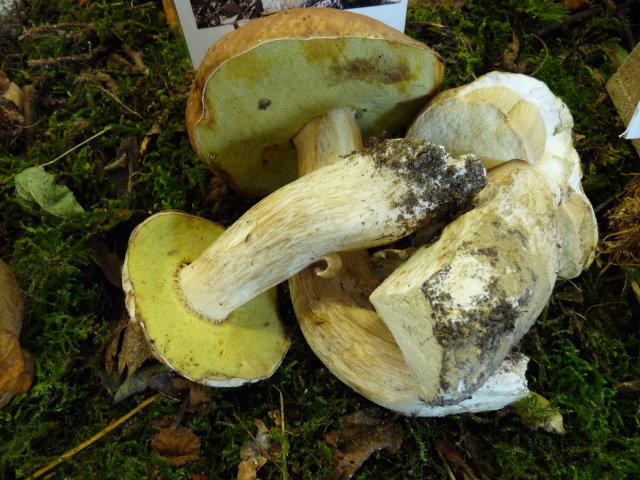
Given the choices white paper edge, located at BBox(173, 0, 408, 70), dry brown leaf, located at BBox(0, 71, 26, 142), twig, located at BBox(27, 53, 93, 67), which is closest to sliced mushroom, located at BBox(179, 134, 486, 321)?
white paper edge, located at BBox(173, 0, 408, 70)

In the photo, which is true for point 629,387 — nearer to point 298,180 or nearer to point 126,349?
point 298,180

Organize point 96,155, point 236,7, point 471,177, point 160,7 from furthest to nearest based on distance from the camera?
point 160,7 < point 96,155 < point 236,7 < point 471,177

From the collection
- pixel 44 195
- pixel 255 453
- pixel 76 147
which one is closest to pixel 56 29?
pixel 76 147

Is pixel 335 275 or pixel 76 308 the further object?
pixel 76 308

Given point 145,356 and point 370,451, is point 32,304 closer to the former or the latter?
point 145,356

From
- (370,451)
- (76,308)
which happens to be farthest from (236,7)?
(370,451)
